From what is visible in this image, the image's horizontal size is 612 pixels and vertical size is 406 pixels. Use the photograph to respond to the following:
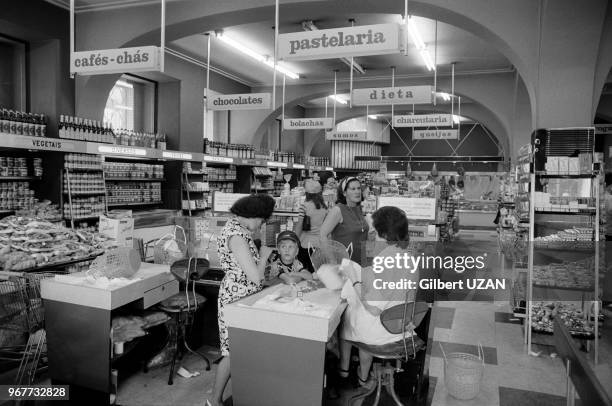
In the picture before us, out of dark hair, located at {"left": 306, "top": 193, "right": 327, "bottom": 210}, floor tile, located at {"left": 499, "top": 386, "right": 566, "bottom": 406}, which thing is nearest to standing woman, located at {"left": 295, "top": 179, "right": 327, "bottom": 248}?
dark hair, located at {"left": 306, "top": 193, "right": 327, "bottom": 210}

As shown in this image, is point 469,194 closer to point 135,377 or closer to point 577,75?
point 577,75

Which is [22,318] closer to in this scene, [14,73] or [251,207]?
Result: [251,207]

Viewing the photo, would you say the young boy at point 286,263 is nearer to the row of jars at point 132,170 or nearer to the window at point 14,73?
the row of jars at point 132,170

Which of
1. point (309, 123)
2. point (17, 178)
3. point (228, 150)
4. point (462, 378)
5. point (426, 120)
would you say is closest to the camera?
point (462, 378)

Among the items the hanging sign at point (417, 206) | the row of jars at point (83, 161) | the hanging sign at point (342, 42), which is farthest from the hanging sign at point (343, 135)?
the hanging sign at point (342, 42)

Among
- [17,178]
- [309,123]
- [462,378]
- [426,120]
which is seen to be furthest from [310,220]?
[426,120]

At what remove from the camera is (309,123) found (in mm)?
9859

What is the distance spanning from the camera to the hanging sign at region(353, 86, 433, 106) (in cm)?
771

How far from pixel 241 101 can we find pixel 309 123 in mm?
2264

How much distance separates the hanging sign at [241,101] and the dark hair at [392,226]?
4.81 metres

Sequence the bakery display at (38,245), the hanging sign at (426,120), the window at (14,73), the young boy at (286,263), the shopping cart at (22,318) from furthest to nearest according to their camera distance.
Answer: the hanging sign at (426,120) < the window at (14,73) < the bakery display at (38,245) < the young boy at (286,263) < the shopping cart at (22,318)

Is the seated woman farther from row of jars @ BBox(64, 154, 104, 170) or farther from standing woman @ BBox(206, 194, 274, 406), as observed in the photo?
row of jars @ BBox(64, 154, 104, 170)

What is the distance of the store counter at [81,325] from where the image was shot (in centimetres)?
328

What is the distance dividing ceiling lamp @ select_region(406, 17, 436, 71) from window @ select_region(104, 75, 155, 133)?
19.1 feet
